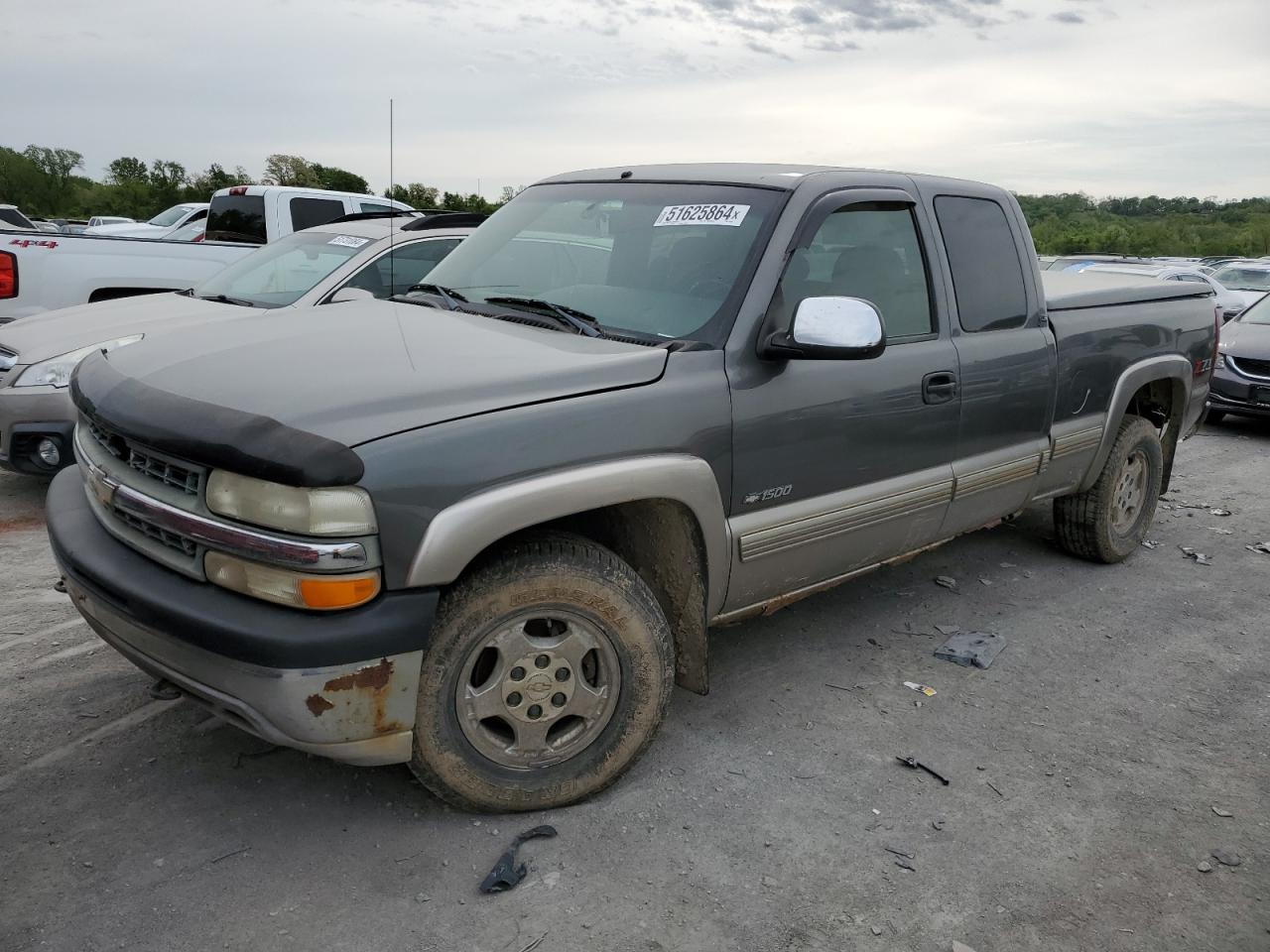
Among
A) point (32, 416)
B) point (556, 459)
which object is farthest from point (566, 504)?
point (32, 416)

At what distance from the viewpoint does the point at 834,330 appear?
3.16 m

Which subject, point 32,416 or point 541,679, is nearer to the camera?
point 541,679

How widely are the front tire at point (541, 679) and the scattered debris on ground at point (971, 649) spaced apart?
165 centimetres

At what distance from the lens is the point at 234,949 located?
2.47 metres

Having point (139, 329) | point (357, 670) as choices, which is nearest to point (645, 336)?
point (357, 670)

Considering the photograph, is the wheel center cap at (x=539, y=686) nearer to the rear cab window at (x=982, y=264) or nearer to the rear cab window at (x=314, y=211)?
the rear cab window at (x=982, y=264)

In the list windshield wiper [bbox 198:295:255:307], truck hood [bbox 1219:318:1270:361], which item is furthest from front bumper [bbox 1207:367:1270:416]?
windshield wiper [bbox 198:295:255:307]

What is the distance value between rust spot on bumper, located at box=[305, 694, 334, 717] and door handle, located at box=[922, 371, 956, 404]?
239cm

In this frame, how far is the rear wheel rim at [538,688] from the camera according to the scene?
2.87 meters

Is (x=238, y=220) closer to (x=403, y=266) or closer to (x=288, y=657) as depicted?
(x=403, y=266)

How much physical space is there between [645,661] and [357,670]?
0.91m

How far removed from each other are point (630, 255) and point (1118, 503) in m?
3.30

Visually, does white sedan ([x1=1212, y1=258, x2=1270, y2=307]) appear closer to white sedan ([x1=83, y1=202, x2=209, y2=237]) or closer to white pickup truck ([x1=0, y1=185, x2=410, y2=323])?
white pickup truck ([x1=0, y1=185, x2=410, y2=323])

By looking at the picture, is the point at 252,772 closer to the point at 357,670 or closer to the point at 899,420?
the point at 357,670
